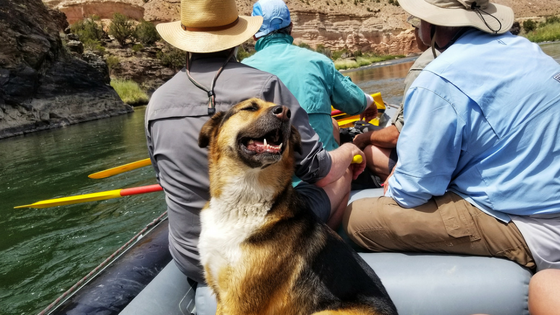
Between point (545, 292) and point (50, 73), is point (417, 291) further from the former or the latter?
point (50, 73)

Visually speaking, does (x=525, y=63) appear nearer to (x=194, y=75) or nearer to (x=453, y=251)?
(x=453, y=251)

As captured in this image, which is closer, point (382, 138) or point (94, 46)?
point (382, 138)

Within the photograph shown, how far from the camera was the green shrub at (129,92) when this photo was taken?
31.3m

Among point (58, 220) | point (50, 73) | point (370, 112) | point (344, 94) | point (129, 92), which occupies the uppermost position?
point (344, 94)

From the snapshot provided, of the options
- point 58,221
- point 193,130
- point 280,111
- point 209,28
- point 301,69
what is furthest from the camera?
point 58,221

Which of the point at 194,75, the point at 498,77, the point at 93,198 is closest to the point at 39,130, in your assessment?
the point at 93,198

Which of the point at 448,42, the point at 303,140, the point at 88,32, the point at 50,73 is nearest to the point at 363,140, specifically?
the point at 448,42

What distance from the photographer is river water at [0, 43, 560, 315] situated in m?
5.40

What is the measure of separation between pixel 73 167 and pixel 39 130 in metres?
11.9

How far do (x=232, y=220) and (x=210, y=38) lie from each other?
1209 millimetres

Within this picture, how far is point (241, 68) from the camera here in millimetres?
2506

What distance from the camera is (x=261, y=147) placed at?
2197 millimetres

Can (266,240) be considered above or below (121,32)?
above

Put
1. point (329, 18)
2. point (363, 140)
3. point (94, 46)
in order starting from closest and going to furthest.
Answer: point (363, 140) < point (94, 46) < point (329, 18)
